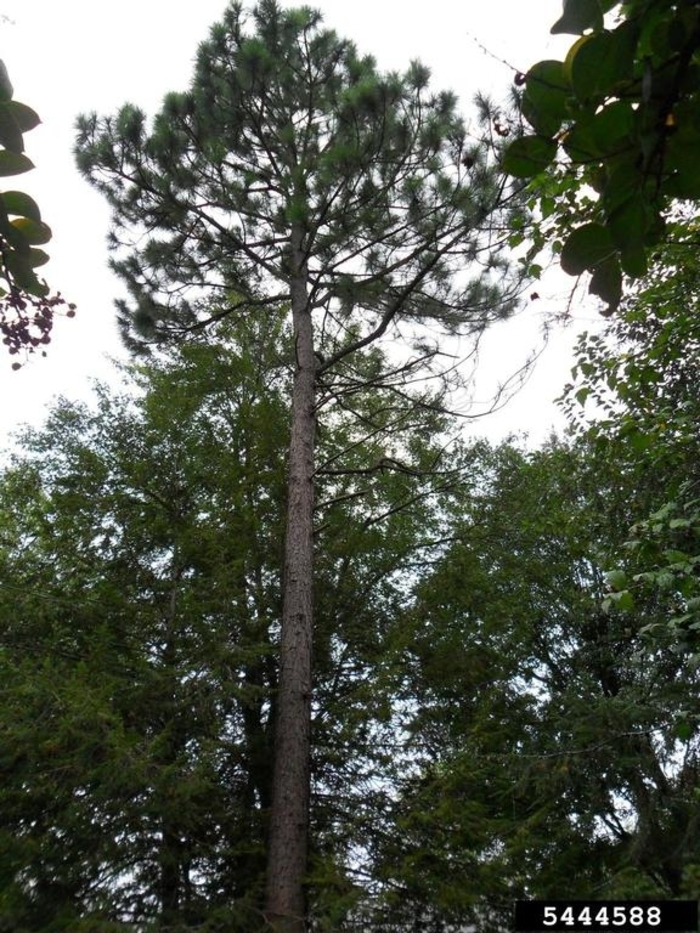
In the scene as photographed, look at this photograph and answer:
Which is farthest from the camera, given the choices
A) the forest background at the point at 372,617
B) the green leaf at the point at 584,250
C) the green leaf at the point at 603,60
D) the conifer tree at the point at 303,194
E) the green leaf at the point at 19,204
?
the conifer tree at the point at 303,194

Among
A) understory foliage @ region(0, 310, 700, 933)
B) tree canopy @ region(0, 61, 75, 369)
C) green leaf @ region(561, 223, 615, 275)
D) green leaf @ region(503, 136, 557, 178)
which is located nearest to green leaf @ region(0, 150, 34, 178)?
tree canopy @ region(0, 61, 75, 369)

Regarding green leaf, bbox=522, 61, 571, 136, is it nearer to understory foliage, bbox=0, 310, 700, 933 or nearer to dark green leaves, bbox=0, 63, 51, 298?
dark green leaves, bbox=0, 63, 51, 298

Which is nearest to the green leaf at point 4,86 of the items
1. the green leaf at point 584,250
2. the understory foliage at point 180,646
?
the green leaf at point 584,250

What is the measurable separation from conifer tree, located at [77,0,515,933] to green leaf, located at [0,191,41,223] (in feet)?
14.6

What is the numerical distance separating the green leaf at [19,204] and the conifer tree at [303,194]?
445cm

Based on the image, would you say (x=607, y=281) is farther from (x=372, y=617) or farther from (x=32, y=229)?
(x=372, y=617)

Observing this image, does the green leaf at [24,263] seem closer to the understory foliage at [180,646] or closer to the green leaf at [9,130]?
the green leaf at [9,130]

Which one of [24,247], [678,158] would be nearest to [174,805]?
[24,247]

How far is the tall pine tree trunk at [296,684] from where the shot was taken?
4.06m

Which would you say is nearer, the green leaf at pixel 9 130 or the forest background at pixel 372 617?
the green leaf at pixel 9 130

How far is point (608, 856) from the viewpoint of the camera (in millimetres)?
7195

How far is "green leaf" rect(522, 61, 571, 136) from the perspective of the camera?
0.96m

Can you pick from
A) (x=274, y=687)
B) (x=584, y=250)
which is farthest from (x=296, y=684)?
(x=584, y=250)

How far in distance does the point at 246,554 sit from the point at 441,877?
110 inches
